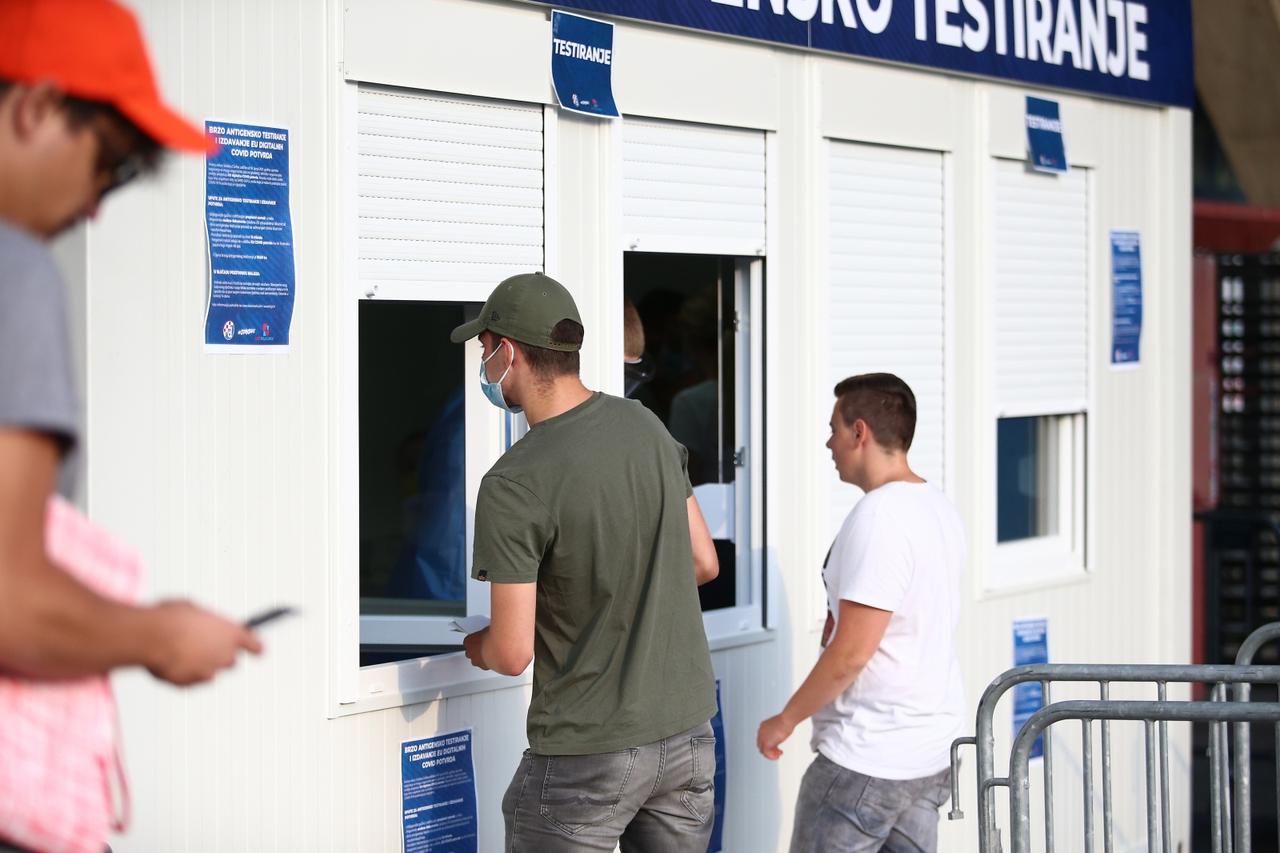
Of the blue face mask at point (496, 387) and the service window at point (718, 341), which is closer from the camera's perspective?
the blue face mask at point (496, 387)

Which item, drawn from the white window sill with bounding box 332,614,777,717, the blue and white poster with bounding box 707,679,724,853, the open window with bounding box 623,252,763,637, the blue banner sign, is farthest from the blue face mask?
the blue and white poster with bounding box 707,679,724,853

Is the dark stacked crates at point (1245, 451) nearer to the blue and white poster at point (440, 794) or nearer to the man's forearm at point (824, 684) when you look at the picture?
the man's forearm at point (824, 684)

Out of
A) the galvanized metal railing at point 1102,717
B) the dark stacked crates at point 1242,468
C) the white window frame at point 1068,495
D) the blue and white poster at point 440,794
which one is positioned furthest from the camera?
the dark stacked crates at point 1242,468

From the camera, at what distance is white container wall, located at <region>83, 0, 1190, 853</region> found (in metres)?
3.88

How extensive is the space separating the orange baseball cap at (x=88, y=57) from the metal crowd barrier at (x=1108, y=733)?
2.50 meters

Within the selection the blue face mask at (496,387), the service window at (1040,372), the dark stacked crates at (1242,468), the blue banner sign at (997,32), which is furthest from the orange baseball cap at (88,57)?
the dark stacked crates at (1242,468)

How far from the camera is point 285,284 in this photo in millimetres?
4109

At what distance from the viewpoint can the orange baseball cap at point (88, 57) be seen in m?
1.66

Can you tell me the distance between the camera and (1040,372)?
22.9 feet

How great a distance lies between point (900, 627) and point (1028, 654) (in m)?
2.74

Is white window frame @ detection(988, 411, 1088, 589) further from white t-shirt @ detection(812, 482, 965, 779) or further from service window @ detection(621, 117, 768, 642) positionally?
white t-shirt @ detection(812, 482, 965, 779)

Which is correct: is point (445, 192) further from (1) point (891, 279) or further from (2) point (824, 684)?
(1) point (891, 279)

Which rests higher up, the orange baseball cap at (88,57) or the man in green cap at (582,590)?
the orange baseball cap at (88,57)

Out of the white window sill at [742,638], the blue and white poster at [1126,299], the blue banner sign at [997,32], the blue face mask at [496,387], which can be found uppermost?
the blue banner sign at [997,32]
